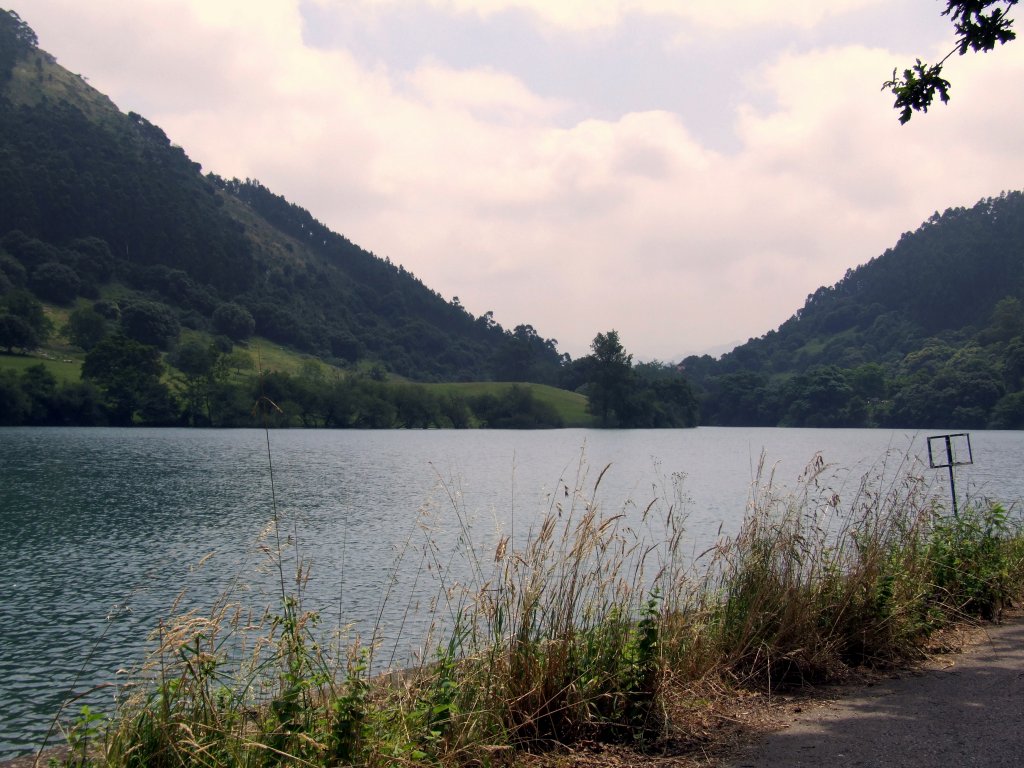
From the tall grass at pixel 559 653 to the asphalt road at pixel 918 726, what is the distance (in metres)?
0.55

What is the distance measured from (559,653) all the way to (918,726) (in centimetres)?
242

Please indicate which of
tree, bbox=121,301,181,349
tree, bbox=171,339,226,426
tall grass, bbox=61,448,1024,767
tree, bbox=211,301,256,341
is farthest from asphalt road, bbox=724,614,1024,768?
tree, bbox=211,301,256,341

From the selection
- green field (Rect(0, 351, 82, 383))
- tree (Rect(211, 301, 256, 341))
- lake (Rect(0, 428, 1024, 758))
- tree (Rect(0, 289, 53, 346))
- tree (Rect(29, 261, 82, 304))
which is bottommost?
lake (Rect(0, 428, 1024, 758))

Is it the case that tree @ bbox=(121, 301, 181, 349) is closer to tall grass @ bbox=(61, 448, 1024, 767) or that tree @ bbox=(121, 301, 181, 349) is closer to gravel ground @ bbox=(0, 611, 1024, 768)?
tall grass @ bbox=(61, 448, 1024, 767)

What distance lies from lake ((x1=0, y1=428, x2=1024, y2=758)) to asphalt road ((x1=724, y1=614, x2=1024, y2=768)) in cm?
253

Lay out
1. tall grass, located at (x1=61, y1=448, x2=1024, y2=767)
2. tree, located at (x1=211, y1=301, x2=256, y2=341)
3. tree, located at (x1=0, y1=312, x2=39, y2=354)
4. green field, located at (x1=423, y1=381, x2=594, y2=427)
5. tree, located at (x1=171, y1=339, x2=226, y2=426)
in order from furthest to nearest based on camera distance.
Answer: green field, located at (x1=423, y1=381, x2=594, y2=427) → tree, located at (x1=211, y1=301, x2=256, y2=341) → tree, located at (x1=171, y1=339, x2=226, y2=426) → tree, located at (x1=0, y1=312, x2=39, y2=354) → tall grass, located at (x1=61, y1=448, x2=1024, y2=767)

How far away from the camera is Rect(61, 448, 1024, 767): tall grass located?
480 centimetres

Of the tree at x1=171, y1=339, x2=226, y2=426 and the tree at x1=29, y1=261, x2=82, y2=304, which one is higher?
the tree at x1=29, y1=261, x2=82, y2=304

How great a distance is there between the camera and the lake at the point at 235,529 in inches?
471

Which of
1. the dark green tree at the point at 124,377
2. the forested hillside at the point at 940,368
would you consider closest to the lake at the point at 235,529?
the dark green tree at the point at 124,377

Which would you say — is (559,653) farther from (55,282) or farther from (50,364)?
(55,282)

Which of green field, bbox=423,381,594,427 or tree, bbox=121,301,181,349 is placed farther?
green field, bbox=423,381,594,427

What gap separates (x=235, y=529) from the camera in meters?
25.5

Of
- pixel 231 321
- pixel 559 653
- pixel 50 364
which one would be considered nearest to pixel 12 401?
pixel 50 364
